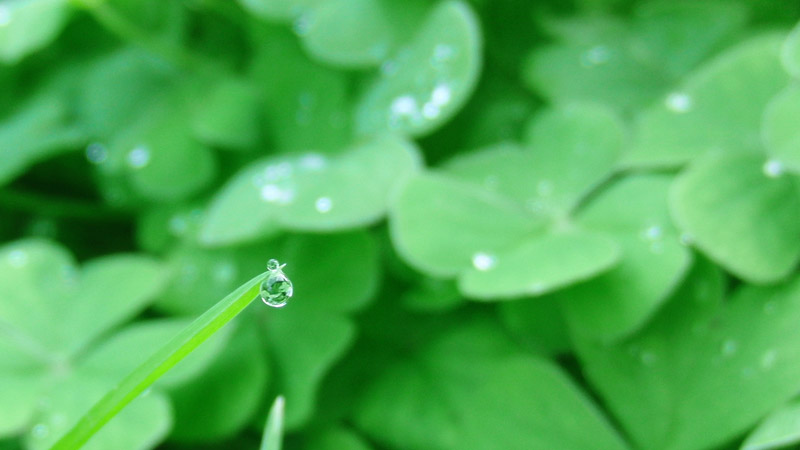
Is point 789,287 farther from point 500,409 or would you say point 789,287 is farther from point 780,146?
point 500,409

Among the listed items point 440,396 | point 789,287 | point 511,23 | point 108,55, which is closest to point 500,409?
point 440,396

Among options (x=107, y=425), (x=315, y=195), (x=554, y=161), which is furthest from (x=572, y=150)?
(x=107, y=425)

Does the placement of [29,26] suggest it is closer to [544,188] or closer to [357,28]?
[357,28]

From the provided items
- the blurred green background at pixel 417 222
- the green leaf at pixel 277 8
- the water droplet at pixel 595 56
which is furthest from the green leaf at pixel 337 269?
the water droplet at pixel 595 56

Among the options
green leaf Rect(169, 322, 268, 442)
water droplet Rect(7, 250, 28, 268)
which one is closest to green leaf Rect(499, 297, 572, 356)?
green leaf Rect(169, 322, 268, 442)

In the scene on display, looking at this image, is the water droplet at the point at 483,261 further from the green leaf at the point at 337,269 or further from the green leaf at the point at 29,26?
the green leaf at the point at 29,26

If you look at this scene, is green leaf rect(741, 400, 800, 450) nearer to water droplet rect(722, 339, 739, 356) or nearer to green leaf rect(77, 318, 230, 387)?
water droplet rect(722, 339, 739, 356)

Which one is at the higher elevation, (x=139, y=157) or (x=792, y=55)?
(x=139, y=157)
